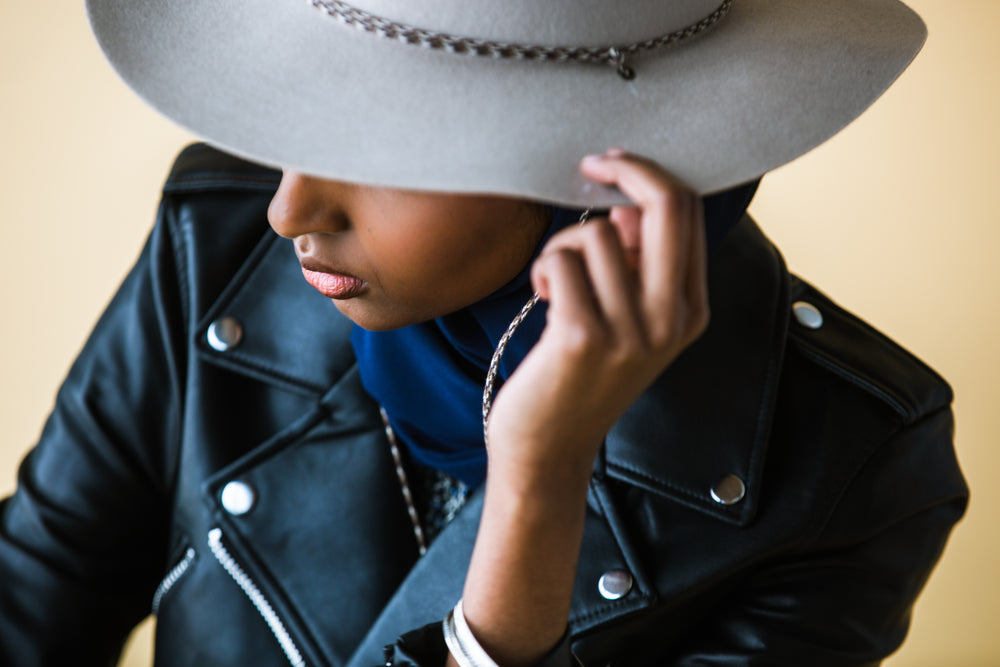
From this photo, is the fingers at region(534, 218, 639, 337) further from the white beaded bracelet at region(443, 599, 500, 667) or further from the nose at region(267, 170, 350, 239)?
the white beaded bracelet at region(443, 599, 500, 667)

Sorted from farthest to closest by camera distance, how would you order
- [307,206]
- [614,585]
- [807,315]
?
[807,315]
[614,585]
[307,206]

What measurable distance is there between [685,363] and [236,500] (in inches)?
17.8

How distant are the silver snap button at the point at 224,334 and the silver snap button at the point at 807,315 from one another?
1.82ft

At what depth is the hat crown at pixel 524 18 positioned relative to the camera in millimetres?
583

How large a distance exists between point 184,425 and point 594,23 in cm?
62

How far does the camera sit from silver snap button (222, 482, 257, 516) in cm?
95

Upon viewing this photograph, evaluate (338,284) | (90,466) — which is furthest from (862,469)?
(90,466)

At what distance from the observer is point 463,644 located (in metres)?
0.71

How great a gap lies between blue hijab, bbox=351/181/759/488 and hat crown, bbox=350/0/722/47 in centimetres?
24

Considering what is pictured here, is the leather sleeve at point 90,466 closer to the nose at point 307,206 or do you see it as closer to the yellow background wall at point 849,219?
the nose at point 307,206

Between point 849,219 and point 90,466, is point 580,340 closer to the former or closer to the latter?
point 90,466

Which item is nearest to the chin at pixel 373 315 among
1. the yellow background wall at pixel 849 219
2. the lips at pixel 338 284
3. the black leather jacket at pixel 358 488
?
the lips at pixel 338 284

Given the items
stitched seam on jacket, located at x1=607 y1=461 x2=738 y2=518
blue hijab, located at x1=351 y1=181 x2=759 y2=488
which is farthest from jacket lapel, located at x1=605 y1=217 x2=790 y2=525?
blue hijab, located at x1=351 y1=181 x2=759 y2=488

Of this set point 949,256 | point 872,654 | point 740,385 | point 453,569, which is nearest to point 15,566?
point 453,569
